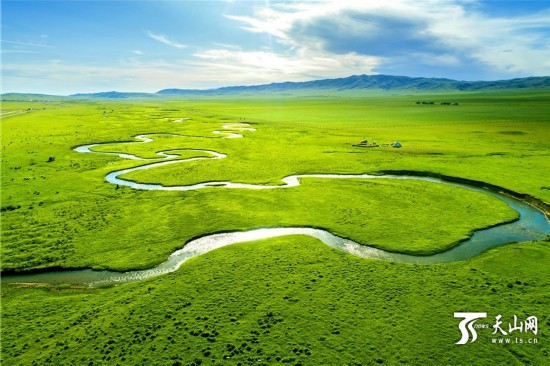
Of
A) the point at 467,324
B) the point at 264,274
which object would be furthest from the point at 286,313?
the point at 467,324

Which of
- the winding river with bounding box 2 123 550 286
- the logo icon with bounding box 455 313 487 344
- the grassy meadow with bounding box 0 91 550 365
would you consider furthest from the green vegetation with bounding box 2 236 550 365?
the winding river with bounding box 2 123 550 286

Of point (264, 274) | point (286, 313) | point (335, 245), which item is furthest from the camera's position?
point (335, 245)

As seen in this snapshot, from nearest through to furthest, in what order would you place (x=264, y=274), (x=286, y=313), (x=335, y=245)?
(x=286, y=313) < (x=264, y=274) < (x=335, y=245)

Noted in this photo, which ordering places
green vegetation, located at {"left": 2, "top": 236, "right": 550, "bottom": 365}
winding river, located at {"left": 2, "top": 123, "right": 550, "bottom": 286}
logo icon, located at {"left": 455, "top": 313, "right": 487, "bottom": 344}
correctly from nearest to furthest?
green vegetation, located at {"left": 2, "top": 236, "right": 550, "bottom": 365} → logo icon, located at {"left": 455, "top": 313, "right": 487, "bottom": 344} → winding river, located at {"left": 2, "top": 123, "right": 550, "bottom": 286}

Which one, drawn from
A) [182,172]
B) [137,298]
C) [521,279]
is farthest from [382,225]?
[182,172]

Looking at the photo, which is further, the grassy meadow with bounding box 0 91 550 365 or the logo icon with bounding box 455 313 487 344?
the logo icon with bounding box 455 313 487 344

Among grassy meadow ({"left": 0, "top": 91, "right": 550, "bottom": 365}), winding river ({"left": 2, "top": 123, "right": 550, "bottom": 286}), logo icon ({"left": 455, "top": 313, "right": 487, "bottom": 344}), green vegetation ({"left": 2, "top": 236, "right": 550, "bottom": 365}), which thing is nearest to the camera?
green vegetation ({"left": 2, "top": 236, "right": 550, "bottom": 365})

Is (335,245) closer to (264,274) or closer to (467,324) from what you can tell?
(264,274)

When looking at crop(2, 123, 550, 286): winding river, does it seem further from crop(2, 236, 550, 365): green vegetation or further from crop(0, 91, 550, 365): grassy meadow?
crop(2, 236, 550, 365): green vegetation
